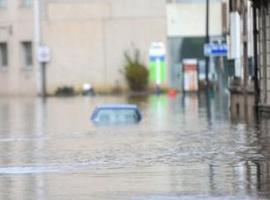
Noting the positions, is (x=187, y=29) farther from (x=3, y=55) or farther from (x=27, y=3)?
(x=3, y=55)

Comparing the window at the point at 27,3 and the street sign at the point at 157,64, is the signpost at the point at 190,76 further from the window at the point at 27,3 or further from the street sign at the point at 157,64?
the window at the point at 27,3

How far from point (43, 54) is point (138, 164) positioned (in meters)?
60.4

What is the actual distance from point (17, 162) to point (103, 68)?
2314 inches

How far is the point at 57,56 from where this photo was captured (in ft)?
255

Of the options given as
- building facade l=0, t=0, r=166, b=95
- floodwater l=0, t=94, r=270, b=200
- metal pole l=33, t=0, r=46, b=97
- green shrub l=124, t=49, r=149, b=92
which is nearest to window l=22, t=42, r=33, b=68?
building facade l=0, t=0, r=166, b=95

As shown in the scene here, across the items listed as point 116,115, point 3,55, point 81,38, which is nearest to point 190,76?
point 81,38

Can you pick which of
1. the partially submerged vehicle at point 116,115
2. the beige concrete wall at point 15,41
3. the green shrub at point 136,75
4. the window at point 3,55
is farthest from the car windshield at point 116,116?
the window at point 3,55

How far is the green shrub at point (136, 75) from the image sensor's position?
7481 cm

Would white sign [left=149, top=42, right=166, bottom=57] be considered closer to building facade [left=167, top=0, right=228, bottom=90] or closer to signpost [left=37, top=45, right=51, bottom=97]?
building facade [left=167, top=0, right=228, bottom=90]

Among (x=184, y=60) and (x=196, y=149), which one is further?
(x=184, y=60)

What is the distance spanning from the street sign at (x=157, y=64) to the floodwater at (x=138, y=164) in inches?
1856

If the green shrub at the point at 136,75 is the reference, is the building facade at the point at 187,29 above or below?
above

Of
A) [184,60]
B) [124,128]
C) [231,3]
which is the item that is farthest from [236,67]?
[184,60]

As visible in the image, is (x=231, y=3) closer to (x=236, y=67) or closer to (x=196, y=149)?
(x=236, y=67)
